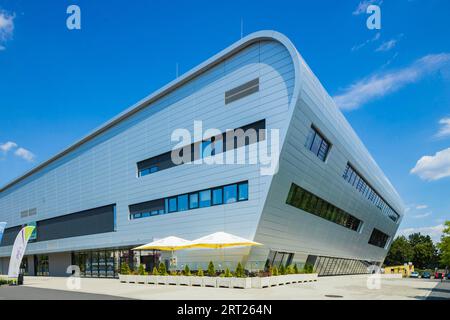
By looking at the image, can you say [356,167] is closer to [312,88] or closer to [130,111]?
[312,88]

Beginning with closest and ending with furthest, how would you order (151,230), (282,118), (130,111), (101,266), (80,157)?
(282,118) < (151,230) < (130,111) < (101,266) < (80,157)

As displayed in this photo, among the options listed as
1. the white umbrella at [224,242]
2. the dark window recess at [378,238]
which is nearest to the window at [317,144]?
the white umbrella at [224,242]

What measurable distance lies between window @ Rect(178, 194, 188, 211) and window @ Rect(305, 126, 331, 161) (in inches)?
377

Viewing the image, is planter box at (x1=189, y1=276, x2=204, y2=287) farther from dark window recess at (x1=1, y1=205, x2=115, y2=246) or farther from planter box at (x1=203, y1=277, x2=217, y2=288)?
dark window recess at (x1=1, y1=205, x2=115, y2=246)

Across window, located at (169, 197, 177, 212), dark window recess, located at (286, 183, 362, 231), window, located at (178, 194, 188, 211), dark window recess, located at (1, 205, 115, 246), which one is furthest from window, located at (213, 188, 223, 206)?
dark window recess, located at (1, 205, 115, 246)

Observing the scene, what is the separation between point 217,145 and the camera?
1046 inches

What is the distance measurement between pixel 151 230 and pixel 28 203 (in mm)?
30523

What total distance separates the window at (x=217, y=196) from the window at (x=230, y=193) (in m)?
0.40

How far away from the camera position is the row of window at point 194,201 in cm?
2469

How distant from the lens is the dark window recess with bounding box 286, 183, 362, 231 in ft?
83.9

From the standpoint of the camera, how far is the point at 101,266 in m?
39.3

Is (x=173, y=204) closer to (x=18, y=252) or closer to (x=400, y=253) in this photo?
(x=18, y=252)
